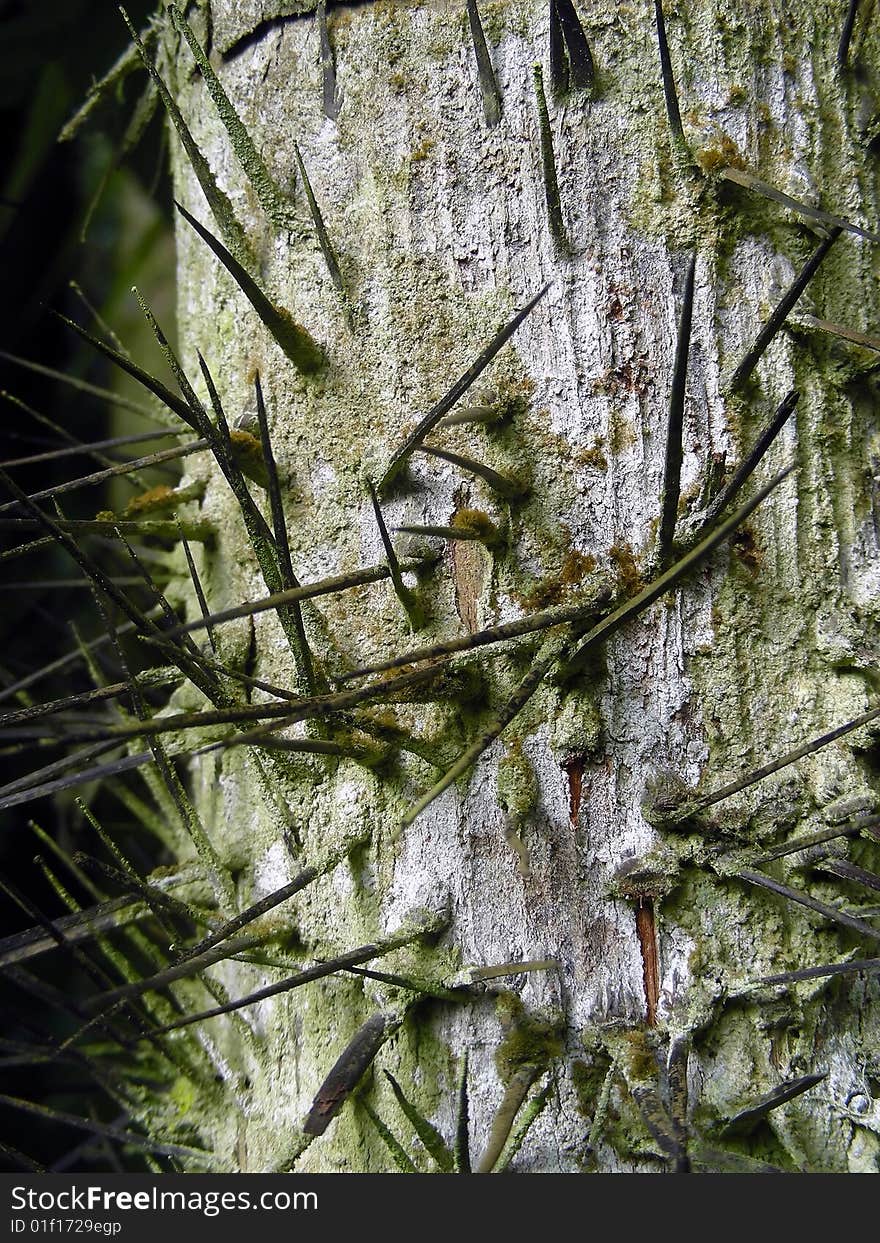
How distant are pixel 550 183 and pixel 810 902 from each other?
439 millimetres

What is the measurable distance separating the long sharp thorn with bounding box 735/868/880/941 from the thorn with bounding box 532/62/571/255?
1.28ft

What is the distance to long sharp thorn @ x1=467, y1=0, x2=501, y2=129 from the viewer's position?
613 millimetres

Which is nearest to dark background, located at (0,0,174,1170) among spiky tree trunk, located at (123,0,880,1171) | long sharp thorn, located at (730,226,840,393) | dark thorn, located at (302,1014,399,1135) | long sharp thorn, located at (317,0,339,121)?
long sharp thorn, located at (317,0,339,121)

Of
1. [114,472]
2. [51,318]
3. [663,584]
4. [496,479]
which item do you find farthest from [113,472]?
[51,318]

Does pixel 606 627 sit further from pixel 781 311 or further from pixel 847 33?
pixel 847 33

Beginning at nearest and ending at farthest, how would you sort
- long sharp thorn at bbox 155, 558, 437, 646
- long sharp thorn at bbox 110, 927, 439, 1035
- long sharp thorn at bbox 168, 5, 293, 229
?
1. long sharp thorn at bbox 155, 558, 437, 646
2. long sharp thorn at bbox 110, 927, 439, 1035
3. long sharp thorn at bbox 168, 5, 293, 229

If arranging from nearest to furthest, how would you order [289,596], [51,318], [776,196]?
1. [289,596]
2. [776,196]
3. [51,318]

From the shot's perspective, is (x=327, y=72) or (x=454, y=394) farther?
(x=327, y=72)

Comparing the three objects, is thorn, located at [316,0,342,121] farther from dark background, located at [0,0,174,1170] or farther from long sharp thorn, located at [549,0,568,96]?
dark background, located at [0,0,174,1170]

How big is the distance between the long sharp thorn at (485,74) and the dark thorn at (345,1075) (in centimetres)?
56

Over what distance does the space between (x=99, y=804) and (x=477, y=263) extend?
38.1 inches

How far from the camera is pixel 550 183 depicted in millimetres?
593

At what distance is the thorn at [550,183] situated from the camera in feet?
1.89

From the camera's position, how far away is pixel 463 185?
63 centimetres
